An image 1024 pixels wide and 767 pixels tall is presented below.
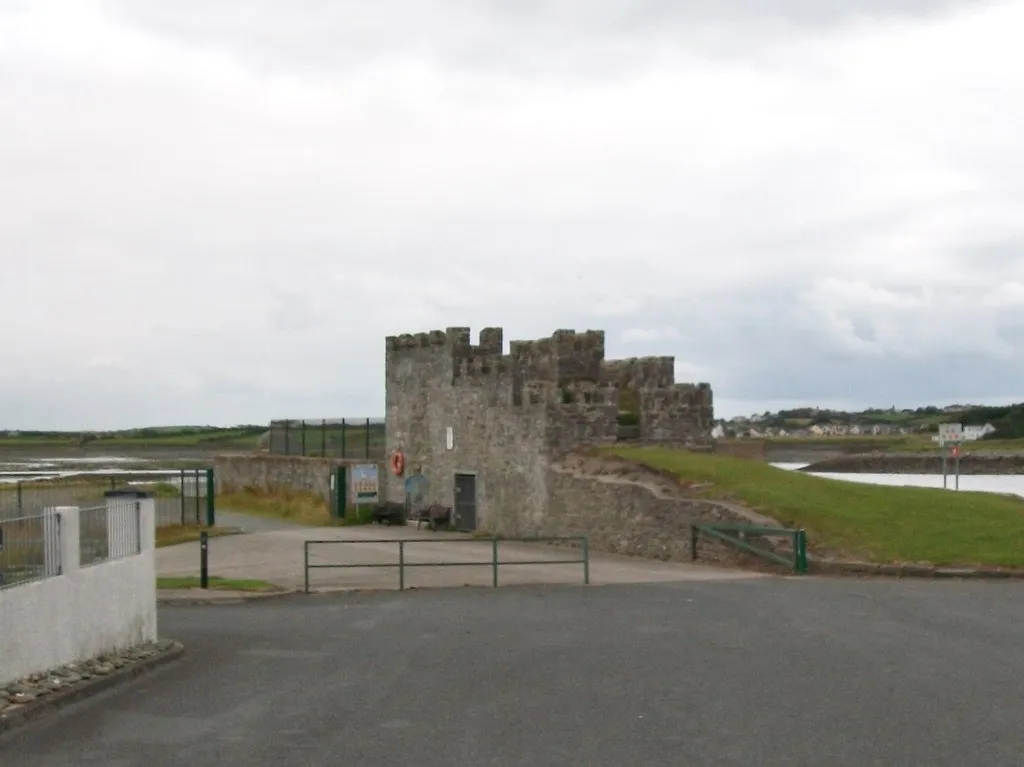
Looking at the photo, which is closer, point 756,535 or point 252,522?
point 756,535

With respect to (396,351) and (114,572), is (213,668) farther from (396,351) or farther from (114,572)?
(396,351)

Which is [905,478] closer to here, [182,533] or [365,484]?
[365,484]

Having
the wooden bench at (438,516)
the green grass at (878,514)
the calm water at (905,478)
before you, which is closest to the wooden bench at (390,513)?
the wooden bench at (438,516)

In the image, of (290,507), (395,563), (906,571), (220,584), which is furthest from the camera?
(290,507)

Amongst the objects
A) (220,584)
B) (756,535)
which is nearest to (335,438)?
(220,584)

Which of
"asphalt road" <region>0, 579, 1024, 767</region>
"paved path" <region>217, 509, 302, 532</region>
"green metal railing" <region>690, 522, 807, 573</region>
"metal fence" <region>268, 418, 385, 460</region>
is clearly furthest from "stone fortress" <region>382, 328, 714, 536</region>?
"asphalt road" <region>0, 579, 1024, 767</region>

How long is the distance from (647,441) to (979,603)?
620 inches

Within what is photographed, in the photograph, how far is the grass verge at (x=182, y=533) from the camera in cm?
3553

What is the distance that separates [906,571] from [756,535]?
3.16 m

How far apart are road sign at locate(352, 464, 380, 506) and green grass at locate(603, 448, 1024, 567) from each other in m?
12.3

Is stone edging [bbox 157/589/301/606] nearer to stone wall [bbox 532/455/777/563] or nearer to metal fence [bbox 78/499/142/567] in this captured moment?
metal fence [bbox 78/499/142/567]

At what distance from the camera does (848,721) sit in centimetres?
1091

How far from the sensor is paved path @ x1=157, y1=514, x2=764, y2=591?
24.8 m

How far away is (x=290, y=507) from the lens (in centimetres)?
4488
